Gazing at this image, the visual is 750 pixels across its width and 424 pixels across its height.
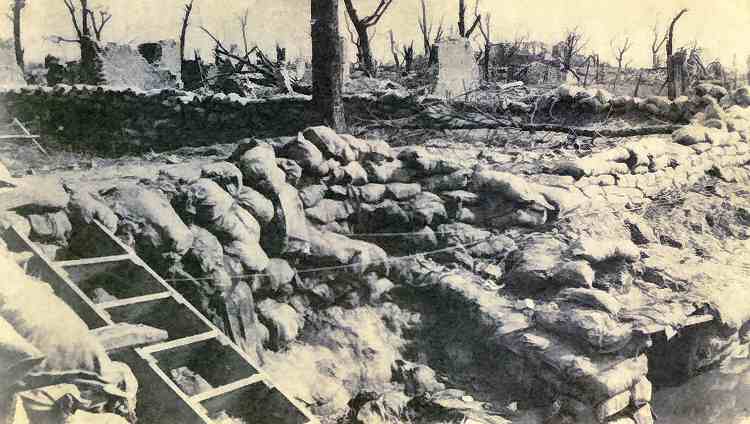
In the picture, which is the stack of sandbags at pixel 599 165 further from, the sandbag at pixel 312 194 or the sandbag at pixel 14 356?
the sandbag at pixel 14 356

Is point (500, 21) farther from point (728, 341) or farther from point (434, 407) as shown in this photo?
point (434, 407)

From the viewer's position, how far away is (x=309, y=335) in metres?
3.48

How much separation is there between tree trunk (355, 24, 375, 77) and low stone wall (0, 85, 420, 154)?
0.62m

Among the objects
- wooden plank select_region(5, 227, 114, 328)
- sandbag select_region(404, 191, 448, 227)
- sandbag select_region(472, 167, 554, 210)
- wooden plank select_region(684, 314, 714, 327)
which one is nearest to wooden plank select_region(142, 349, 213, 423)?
wooden plank select_region(5, 227, 114, 328)

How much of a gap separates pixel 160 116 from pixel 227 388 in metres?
3.99

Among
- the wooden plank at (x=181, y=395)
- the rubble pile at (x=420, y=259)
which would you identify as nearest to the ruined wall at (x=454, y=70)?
the rubble pile at (x=420, y=259)

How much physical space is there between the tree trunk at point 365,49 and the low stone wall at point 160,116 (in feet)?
2.03

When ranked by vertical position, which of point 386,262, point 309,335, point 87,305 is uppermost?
point 87,305

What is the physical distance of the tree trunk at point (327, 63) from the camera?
503cm

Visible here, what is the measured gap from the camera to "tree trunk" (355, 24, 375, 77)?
6.14m

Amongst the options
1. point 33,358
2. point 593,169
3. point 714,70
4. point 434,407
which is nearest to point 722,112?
point 714,70

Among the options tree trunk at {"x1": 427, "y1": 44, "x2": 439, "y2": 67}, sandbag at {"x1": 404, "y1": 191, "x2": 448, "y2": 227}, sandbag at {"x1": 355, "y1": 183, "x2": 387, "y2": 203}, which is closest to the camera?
sandbag at {"x1": 355, "y1": 183, "x2": 387, "y2": 203}

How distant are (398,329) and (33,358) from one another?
2227mm

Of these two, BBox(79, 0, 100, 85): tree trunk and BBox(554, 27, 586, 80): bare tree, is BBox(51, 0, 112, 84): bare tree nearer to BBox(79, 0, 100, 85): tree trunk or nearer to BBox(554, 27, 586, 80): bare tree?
BBox(79, 0, 100, 85): tree trunk
